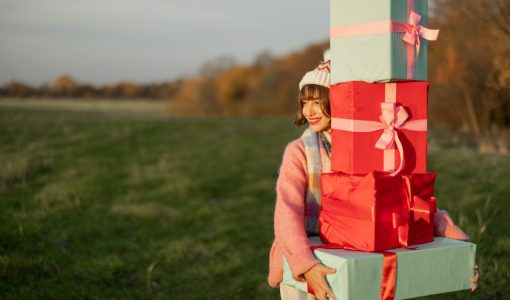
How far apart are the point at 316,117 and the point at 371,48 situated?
59 cm

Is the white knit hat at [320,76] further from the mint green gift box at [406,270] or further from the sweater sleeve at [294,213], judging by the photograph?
the mint green gift box at [406,270]

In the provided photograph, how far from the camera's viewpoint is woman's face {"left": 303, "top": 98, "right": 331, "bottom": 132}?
A: 2.90 meters

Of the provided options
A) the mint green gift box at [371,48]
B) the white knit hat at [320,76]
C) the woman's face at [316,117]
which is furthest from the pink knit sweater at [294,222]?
the mint green gift box at [371,48]

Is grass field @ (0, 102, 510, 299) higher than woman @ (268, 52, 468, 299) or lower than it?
lower

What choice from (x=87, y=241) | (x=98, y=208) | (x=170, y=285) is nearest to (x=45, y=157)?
(x=98, y=208)

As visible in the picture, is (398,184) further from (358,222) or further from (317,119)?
(317,119)

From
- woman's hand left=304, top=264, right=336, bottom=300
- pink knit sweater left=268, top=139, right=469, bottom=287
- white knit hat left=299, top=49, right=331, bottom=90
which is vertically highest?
white knit hat left=299, top=49, right=331, bottom=90

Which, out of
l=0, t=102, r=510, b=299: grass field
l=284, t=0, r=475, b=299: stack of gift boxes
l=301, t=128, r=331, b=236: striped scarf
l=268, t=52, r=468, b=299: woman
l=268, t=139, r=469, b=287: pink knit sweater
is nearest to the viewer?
l=284, t=0, r=475, b=299: stack of gift boxes

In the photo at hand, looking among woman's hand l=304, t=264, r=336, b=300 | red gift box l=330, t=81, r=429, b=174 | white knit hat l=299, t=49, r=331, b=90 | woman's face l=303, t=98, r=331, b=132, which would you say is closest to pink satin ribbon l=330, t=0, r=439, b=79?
red gift box l=330, t=81, r=429, b=174

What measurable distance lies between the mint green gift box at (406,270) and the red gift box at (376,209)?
64mm

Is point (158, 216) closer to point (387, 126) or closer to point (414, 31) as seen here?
point (387, 126)

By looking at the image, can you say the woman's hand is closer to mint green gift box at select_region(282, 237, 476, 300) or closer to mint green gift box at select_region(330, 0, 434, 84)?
mint green gift box at select_region(282, 237, 476, 300)

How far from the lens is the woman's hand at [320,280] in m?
2.37

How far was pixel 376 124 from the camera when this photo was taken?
99.1 inches
